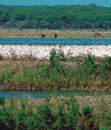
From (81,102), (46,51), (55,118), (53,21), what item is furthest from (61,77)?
(53,21)

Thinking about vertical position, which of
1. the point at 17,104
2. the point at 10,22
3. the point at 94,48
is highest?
the point at 17,104

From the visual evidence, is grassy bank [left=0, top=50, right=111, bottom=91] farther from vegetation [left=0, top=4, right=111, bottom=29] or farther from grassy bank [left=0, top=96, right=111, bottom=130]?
vegetation [left=0, top=4, right=111, bottom=29]

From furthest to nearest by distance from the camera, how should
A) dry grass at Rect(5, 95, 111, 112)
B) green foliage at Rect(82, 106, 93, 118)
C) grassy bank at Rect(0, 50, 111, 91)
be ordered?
grassy bank at Rect(0, 50, 111, 91)
dry grass at Rect(5, 95, 111, 112)
green foliage at Rect(82, 106, 93, 118)

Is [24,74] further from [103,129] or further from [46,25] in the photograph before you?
[46,25]

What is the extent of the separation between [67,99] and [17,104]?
5.30ft

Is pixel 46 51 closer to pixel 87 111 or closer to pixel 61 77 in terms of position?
pixel 61 77

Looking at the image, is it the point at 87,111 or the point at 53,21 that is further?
the point at 53,21

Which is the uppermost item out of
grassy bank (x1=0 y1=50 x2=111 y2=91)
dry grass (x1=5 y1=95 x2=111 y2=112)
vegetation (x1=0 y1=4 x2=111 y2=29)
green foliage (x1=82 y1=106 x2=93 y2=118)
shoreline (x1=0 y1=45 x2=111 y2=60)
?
green foliage (x1=82 y1=106 x2=93 y2=118)

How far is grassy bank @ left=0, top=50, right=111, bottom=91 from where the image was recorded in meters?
26.2

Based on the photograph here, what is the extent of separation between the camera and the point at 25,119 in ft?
53.1

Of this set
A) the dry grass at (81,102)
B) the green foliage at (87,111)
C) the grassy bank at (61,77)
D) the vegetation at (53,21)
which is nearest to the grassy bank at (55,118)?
the green foliage at (87,111)

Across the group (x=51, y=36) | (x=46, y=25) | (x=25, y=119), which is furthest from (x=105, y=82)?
(x=46, y=25)

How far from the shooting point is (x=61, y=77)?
26.5 metres

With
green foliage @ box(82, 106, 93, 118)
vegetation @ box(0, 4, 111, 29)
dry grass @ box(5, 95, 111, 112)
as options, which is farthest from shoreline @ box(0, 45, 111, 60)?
vegetation @ box(0, 4, 111, 29)
